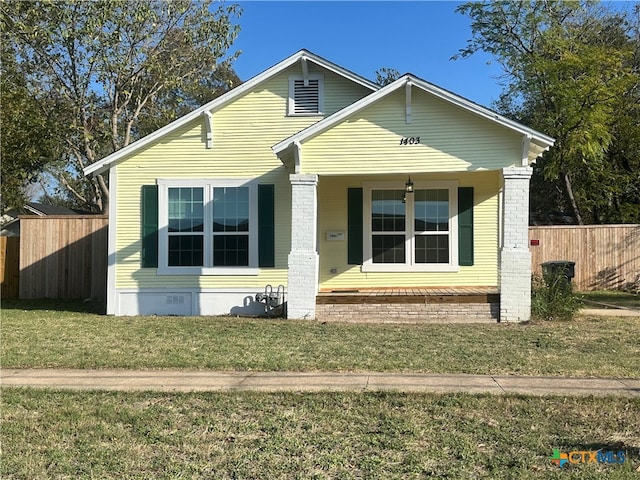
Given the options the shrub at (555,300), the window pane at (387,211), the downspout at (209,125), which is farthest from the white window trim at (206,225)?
the shrub at (555,300)

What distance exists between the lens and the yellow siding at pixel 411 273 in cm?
1184

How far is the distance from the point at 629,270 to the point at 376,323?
34.7 ft

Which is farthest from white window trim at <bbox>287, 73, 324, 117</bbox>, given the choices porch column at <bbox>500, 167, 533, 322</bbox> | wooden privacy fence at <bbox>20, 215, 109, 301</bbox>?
wooden privacy fence at <bbox>20, 215, 109, 301</bbox>

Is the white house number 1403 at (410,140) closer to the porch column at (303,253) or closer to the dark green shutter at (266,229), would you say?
the porch column at (303,253)

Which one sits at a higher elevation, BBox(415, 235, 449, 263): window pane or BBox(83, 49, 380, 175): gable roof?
BBox(83, 49, 380, 175): gable roof

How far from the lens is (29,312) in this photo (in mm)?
11734

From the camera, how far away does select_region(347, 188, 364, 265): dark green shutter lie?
11.9m

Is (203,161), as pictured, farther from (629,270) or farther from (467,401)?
(629,270)

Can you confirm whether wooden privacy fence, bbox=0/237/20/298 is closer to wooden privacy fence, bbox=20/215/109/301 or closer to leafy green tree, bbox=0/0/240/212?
wooden privacy fence, bbox=20/215/109/301

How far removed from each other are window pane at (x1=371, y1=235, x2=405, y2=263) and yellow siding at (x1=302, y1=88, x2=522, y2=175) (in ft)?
7.64

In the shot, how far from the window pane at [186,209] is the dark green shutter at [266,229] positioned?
131 centimetres

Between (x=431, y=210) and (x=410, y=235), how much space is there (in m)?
0.73

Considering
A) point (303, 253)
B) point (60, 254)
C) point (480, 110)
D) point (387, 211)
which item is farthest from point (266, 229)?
point (60, 254)

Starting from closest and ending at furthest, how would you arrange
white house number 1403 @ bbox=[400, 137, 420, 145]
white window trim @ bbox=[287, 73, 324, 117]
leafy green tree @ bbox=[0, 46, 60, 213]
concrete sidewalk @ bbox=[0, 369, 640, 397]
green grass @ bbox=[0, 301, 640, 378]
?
concrete sidewalk @ bbox=[0, 369, 640, 397], green grass @ bbox=[0, 301, 640, 378], white house number 1403 @ bbox=[400, 137, 420, 145], white window trim @ bbox=[287, 73, 324, 117], leafy green tree @ bbox=[0, 46, 60, 213]
